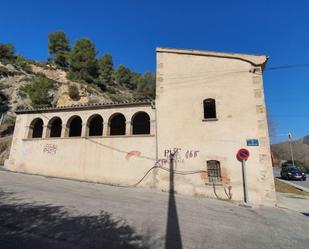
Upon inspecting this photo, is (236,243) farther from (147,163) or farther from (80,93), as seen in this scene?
(80,93)

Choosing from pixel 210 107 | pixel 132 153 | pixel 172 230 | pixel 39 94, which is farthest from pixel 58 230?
pixel 39 94

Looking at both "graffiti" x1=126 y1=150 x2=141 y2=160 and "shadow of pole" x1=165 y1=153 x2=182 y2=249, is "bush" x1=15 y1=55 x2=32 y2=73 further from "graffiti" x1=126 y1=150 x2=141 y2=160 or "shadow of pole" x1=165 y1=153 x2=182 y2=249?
"shadow of pole" x1=165 y1=153 x2=182 y2=249

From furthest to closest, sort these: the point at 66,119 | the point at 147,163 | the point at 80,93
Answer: the point at 80,93 → the point at 66,119 → the point at 147,163

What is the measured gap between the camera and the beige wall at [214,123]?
32.7 ft

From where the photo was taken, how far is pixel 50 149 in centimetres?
1353

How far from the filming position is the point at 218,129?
10.7 metres

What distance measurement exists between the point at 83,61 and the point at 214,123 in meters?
39.7

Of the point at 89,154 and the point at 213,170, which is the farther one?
the point at 89,154

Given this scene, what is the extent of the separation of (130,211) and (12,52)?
195 feet

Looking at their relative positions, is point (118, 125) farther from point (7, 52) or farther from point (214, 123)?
point (7, 52)

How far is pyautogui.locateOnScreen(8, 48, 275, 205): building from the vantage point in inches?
401

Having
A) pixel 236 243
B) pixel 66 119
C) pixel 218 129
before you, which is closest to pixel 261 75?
pixel 218 129

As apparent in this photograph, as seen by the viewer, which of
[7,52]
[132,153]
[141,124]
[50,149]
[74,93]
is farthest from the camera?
[7,52]

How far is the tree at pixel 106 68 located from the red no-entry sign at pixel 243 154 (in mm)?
43386
